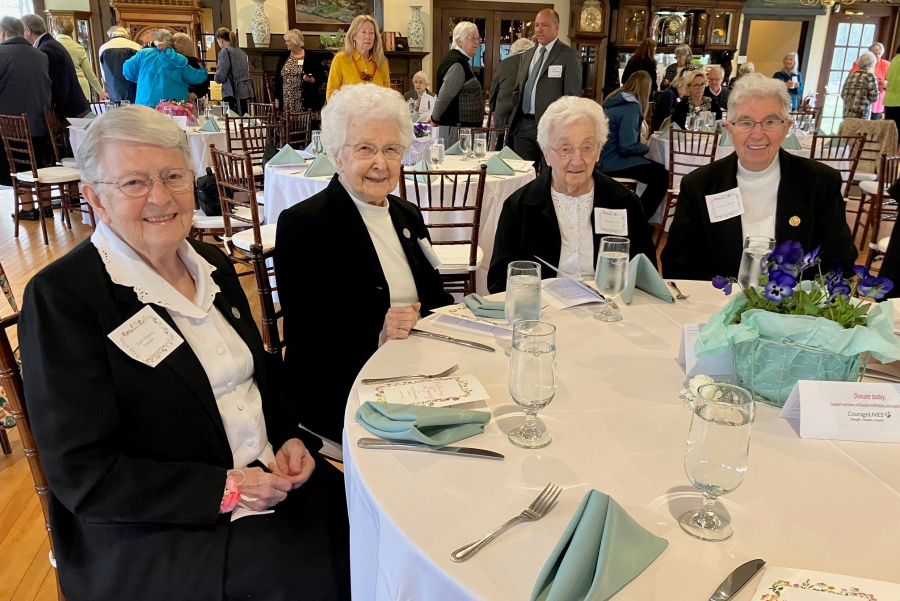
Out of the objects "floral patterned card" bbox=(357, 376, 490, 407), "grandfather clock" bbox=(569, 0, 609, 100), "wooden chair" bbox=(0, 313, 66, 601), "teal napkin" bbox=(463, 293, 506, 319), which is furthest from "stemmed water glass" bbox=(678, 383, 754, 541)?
"grandfather clock" bbox=(569, 0, 609, 100)

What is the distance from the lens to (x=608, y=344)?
1.63 meters

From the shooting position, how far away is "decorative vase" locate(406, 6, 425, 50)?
36.6 feet

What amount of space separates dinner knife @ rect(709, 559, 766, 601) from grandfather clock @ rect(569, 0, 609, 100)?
11.1m

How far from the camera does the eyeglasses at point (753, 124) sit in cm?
248

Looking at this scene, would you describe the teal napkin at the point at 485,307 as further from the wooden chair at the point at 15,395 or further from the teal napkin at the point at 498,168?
the teal napkin at the point at 498,168

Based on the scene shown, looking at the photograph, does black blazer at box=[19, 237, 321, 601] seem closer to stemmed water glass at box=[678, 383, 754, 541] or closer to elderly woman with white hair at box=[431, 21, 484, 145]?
stemmed water glass at box=[678, 383, 754, 541]

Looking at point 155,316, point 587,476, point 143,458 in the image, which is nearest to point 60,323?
point 155,316

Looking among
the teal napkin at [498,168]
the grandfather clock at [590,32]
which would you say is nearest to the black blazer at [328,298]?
the teal napkin at [498,168]

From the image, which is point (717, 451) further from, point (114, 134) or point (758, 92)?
point (758, 92)

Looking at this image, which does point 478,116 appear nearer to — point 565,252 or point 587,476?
point 565,252

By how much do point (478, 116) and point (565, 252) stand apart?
13.1 feet

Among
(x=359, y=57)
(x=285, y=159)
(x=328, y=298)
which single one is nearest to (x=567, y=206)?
(x=328, y=298)

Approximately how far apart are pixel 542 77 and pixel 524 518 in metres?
5.27

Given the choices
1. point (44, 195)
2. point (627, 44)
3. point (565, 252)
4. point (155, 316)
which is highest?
point (627, 44)
